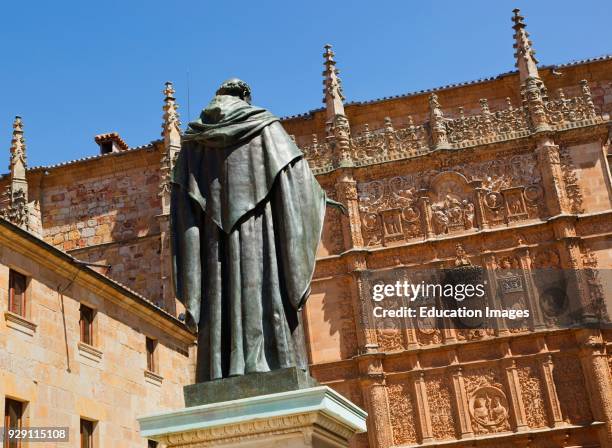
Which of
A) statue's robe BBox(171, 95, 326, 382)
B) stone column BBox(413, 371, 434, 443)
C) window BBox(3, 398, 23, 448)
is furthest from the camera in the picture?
stone column BBox(413, 371, 434, 443)

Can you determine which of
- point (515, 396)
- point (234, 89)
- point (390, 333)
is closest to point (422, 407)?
point (390, 333)

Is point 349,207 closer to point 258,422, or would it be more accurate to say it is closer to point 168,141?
point 168,141

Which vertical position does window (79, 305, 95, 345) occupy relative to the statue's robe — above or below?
above

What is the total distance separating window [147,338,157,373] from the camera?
61.4 ft

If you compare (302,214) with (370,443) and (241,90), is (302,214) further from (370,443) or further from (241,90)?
(370,443)

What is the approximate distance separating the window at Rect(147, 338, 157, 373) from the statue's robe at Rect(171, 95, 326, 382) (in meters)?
14.5

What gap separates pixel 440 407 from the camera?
21078 mm

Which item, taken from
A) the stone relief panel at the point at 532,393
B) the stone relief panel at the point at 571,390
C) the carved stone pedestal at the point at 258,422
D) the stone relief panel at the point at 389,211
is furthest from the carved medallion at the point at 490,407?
the carved stone pedestal at the point at 258,422

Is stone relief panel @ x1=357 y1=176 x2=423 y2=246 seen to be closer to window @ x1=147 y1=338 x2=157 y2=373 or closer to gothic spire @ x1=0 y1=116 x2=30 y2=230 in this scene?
window @ x1=147 y1=338 x2=157 y2=373

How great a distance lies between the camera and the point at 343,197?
2316cm

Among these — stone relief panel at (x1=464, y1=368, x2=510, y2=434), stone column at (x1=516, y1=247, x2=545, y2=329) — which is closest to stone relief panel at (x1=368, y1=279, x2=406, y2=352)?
stone relief panel at (x1=464, y1=368, x2=510, y2=434)

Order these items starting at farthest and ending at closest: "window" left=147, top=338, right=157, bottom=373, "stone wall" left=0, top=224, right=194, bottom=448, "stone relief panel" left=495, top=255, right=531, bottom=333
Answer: "stone relief panel" left=495, top=255, right=531, bottom=333, "window" left=147, top=338, right=157, bottom=373, "stone wall" left=0, top=224, right=194, bottom=448

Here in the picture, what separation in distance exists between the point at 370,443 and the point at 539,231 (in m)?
7.34

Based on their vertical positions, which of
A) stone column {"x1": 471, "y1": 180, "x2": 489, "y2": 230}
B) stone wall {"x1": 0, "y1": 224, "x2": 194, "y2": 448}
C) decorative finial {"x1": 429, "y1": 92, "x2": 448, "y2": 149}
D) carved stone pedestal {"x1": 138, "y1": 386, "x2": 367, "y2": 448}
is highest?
decorative finial {"x1": 429, "y1": 92, "x2": 448, "y2": 149}
